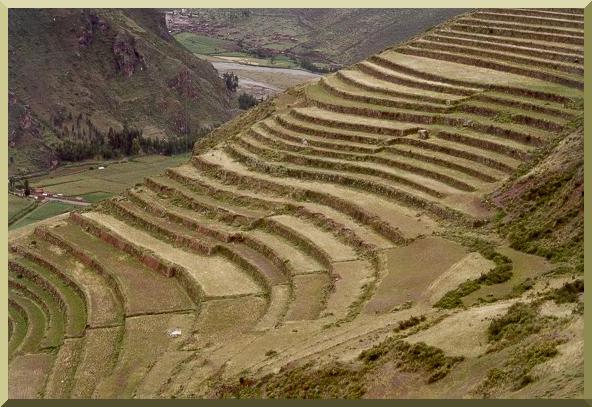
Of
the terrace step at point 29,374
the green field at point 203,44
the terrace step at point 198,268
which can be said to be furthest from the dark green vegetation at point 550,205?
the green field at point 203,44

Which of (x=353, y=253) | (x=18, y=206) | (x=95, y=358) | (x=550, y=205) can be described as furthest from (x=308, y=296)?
(x=18, y=206)

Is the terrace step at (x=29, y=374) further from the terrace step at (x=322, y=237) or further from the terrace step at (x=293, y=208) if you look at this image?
the terrace step at (x=322, y=237)

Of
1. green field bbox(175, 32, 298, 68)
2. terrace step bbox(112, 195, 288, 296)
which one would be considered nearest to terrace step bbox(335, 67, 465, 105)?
terrace step bbox(112, 195, 288, 296)

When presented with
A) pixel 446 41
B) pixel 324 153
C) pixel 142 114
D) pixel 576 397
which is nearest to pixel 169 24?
pixel 142 114

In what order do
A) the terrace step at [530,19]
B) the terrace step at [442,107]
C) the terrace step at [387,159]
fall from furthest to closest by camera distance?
the terrace step at [530,19]
the terrace step at [442,107]
the terrace step at [387,159]

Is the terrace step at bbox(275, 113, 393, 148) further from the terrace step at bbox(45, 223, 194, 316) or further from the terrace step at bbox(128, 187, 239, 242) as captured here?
the terrace step at bbox(45, 223, 194, 316)

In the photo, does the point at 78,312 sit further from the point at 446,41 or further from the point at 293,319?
the point at 446,41
